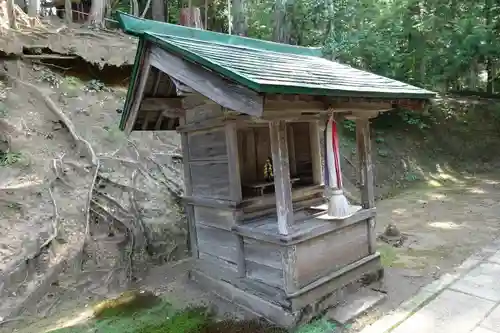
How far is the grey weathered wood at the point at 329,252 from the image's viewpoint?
4.25 meters

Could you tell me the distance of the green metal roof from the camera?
3.37 meters

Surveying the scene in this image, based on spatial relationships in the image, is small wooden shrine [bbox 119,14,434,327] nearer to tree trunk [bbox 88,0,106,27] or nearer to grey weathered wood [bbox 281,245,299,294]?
grey weathered wood [bbox 281,245,299,294]

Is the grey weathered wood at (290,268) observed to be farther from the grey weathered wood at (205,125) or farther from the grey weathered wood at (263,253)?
the grey weathered wood at (205,125)

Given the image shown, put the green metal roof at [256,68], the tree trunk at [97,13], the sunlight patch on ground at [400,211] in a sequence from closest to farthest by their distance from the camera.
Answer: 1. the green metal roof at [256,68]
2. the sunlight patch on ground at [400,211]
3. the tree trunk at [97,13]

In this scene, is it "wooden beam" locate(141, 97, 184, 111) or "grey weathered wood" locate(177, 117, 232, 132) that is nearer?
"grey weathered wood" locate(177, 117, 232, 132)

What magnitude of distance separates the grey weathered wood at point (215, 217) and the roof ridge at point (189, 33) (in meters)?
2.36

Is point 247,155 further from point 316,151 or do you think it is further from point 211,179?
point 316,151

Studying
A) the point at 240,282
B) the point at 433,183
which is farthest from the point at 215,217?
the point at 433,183

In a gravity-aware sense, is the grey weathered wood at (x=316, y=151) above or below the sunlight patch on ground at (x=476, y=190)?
above

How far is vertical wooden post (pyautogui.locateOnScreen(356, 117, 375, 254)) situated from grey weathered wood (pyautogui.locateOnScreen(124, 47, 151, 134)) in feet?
9.57

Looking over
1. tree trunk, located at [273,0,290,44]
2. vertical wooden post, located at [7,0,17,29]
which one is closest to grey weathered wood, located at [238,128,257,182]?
tree trunk, located at [273,0,290,44]

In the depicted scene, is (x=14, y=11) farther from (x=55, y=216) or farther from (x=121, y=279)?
(x=121, y=279)

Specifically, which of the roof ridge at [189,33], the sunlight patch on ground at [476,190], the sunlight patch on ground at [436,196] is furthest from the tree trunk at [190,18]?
the sunlight patch on ground at [476,190]

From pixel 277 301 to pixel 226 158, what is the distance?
1906 millimetres
